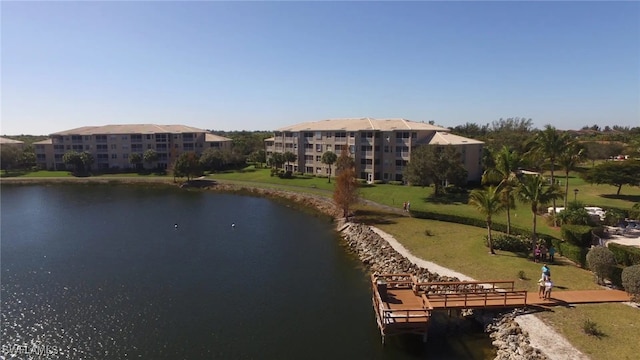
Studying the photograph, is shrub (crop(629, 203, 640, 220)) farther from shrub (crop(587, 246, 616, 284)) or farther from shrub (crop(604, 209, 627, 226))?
shrub (crop(587, 246, 616, 284))

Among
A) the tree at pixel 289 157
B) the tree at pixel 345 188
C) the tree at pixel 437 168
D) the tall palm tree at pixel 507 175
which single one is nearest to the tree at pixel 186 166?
the tree at pixel 289 157

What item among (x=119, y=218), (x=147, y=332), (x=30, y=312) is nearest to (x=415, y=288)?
(x=147, y=332)

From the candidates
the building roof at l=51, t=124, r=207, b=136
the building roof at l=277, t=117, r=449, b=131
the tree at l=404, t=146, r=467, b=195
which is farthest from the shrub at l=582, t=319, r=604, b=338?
the building roof at l=51, t=124, r=207, b=136

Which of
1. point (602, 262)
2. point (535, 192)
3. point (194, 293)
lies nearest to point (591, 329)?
point (602, 262)

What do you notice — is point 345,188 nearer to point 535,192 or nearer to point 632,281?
point 535,192

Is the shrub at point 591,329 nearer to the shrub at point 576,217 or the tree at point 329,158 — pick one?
the shrub at point 576,217

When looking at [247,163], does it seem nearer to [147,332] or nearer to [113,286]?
[113,286]
